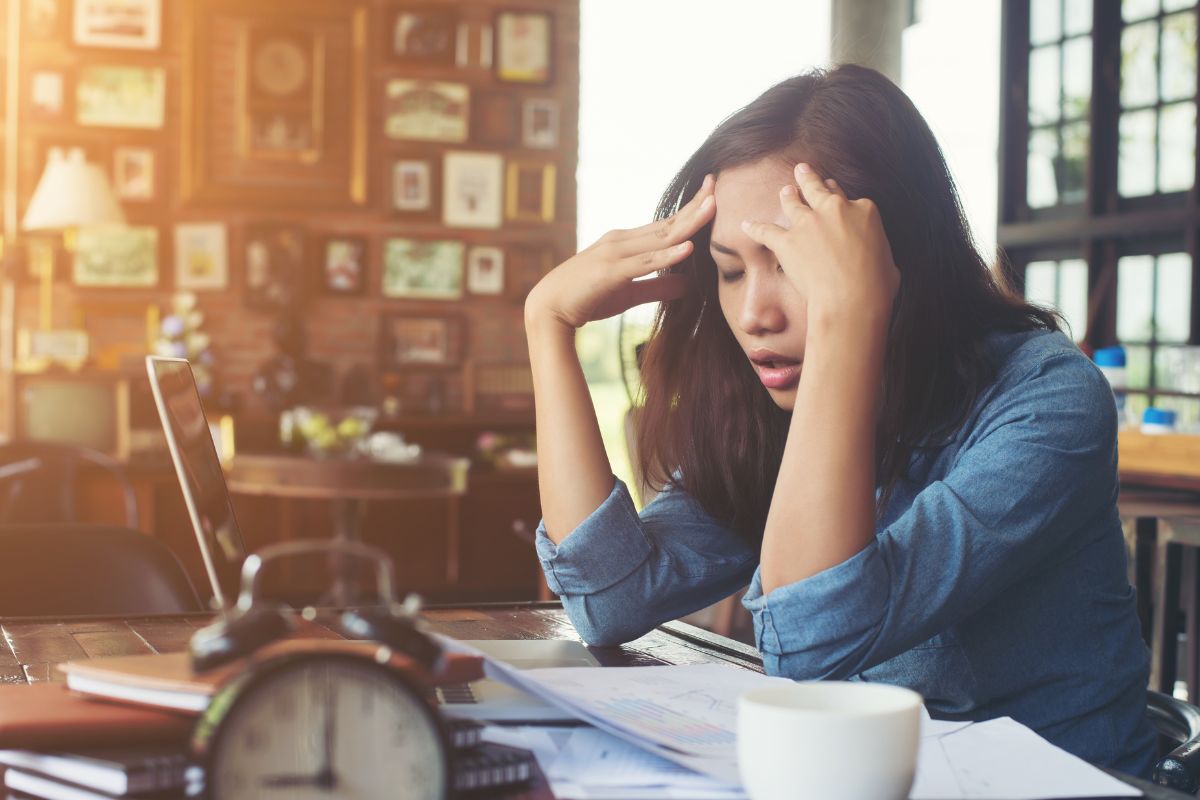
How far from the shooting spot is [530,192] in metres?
6.43

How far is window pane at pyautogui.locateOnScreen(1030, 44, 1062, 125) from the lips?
4.57 metres

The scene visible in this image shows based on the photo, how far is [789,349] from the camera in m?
1.25

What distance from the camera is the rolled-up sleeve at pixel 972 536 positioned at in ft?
3.29

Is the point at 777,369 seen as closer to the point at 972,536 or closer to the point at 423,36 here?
the point at 972,536

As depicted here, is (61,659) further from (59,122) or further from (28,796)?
(59,122)

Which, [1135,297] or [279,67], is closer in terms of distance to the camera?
[1135,297]

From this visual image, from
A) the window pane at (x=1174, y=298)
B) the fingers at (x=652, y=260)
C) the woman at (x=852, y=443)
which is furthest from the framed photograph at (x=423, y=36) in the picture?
the fingers at (x=652, y=260)

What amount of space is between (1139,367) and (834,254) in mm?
4296

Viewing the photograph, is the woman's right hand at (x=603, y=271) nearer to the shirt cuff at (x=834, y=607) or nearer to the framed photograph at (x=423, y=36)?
the shirt cuff at (x=834, y=607)

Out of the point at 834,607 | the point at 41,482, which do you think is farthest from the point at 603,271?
the point at 41,482

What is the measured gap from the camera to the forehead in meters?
1.28

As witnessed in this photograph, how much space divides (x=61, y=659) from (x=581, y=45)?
571 cm

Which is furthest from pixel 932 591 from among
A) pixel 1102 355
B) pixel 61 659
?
pixel 1102 355

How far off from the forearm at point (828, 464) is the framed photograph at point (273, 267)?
207 inches
